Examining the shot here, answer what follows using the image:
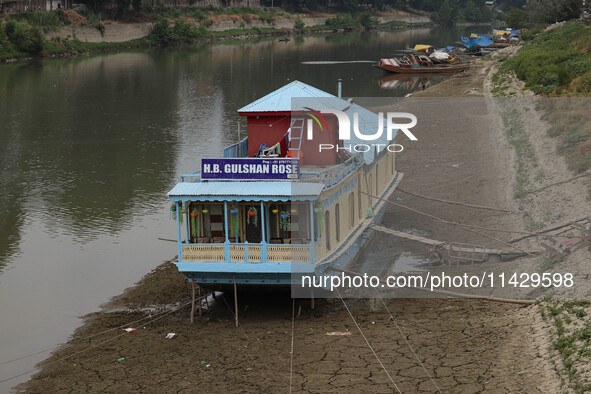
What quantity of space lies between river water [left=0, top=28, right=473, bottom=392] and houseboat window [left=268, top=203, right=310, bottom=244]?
5539mm

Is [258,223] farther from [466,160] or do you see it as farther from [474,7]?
[474,7]

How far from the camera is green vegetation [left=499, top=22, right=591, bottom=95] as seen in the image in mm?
39031

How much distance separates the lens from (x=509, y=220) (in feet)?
78.8

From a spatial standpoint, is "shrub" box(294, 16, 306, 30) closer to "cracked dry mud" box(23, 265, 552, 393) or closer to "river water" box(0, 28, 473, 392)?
"river water" box(0, 28, 473, 392)

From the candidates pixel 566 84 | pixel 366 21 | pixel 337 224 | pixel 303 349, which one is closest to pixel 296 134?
pixel 337 224

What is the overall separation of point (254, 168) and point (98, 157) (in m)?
22.8

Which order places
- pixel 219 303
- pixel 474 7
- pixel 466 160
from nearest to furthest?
pixel 219 303
pixel 466 160
pixel 474 7

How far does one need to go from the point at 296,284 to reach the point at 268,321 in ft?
3.73

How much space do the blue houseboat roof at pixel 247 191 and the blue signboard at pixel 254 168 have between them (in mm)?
248

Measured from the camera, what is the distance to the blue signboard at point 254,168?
734 inches

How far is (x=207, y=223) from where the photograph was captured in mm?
19375

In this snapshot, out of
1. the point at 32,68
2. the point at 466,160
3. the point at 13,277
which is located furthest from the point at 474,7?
the point at 13,277

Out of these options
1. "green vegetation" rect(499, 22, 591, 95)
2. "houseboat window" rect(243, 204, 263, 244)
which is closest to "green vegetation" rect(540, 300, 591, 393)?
"houseboat window" rect(243, 204, 263, 244)

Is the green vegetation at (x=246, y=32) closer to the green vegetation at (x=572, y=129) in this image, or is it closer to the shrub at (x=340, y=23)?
the shrub at (x=340, y=23)
